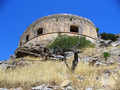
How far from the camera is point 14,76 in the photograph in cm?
531

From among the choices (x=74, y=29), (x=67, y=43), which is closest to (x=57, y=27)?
(x=74, y=29)

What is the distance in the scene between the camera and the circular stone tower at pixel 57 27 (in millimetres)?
20234

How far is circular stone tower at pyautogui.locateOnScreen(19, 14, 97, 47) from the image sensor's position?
20234mm

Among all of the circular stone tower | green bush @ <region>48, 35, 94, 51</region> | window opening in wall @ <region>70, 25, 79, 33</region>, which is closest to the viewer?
green bush @ <region>48, 35, 94, 51</region>

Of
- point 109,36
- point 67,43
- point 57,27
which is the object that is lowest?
point 67,43

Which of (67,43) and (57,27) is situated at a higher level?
(57,27)

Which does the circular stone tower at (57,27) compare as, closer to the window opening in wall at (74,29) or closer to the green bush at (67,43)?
the window opening in wall at (74,29)

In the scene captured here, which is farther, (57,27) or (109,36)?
(109,36)

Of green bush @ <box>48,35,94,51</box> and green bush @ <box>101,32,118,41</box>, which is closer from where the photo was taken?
green bush @ <box>48,35,94,51</box>

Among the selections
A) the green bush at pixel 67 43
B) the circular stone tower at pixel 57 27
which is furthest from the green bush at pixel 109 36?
the green bush at pixel 67 43

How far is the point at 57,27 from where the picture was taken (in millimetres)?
20500

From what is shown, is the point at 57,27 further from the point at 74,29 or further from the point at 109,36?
the point at 109,36

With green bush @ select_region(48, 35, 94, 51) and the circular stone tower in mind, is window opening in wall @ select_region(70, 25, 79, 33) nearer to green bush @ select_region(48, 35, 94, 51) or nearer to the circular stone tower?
the circular stone tower

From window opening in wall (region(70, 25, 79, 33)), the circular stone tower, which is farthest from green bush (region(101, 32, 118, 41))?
window opening in wall (region(70, 25, 79, 33))
